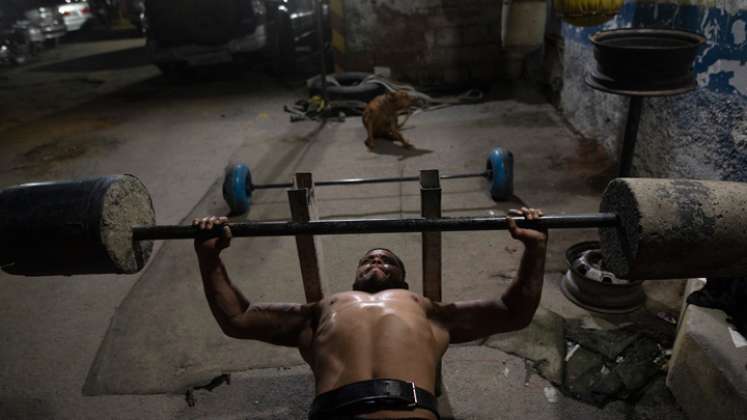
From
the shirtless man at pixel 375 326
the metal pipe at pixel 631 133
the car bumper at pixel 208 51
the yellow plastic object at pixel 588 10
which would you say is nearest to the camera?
the shirtless man at pixel 375 326

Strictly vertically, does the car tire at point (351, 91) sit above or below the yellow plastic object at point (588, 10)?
below

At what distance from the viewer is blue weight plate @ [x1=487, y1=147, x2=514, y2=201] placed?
4.84 metres

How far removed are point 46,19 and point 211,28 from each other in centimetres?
888

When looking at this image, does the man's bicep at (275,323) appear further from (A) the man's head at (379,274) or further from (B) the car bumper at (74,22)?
(B) the car bumper at (74,22)

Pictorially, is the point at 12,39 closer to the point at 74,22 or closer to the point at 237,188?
the point at 74,22

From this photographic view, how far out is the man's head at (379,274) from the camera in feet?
8.50

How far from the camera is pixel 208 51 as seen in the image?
10.8 m

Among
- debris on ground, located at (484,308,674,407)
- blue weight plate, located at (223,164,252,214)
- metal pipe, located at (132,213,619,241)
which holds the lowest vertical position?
debris on ground, located at (484,308,674,407)

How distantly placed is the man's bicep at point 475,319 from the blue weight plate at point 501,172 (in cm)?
262

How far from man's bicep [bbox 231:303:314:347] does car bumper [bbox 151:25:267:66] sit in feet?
31.1

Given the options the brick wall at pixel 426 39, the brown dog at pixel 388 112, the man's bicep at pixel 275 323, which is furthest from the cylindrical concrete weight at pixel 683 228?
the brick wall at pixel 426 39

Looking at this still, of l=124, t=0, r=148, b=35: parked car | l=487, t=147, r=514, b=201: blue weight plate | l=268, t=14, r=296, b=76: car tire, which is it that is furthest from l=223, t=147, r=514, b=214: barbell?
l=124, t=0, r=148, b=35: parked car

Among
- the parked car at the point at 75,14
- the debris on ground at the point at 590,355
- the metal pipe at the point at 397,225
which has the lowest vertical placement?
the debris on ground at the point at 590,355

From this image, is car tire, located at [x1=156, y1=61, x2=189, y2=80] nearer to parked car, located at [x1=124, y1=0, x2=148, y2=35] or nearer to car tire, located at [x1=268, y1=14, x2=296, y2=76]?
car tire, located at [x1=268, y1=14, x2=296, y2=76]
